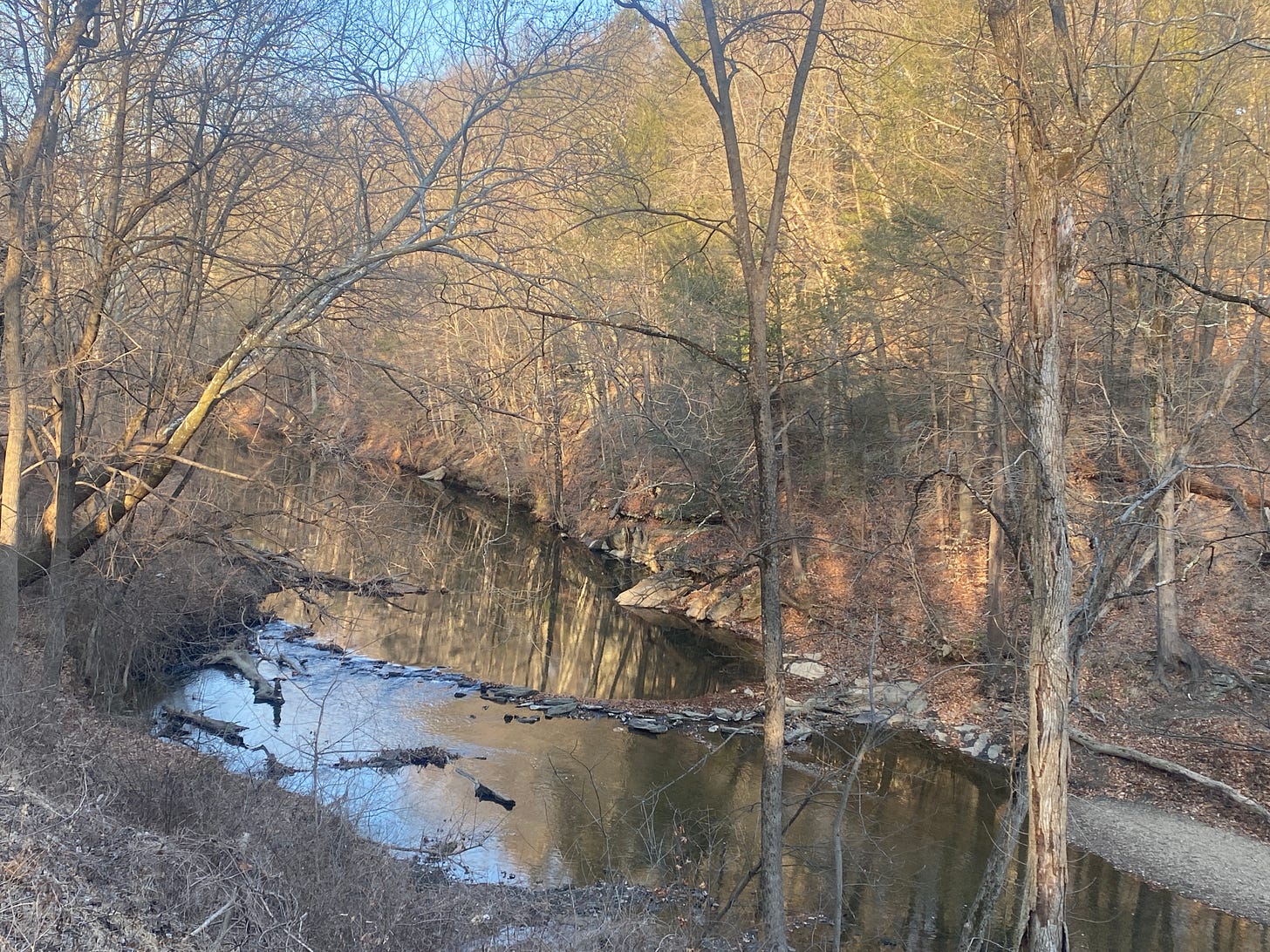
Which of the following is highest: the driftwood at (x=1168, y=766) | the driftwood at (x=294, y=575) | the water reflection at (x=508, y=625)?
the driftwood at (x=294, y=575)

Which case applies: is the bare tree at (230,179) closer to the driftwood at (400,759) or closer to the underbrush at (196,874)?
the underbrush at (196,874)

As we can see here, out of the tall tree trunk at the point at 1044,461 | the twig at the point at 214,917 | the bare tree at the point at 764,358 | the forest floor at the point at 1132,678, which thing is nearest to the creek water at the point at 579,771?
the bare tree at the point at 764,358

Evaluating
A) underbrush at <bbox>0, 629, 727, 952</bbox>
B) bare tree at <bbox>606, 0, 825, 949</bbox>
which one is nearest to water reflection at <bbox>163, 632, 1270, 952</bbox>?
bare tree at <bbox>606, 0, 825, 949</bbox>

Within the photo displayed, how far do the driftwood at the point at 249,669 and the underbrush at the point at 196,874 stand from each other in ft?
17.2

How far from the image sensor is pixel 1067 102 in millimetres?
6172

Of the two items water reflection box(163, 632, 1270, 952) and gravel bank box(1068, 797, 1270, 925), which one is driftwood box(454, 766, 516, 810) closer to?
water reflection box(163, 632, 1270, 952)

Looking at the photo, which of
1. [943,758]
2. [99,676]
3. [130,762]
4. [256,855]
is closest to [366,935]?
[256,855]

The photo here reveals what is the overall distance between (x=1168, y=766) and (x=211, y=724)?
14297 mm

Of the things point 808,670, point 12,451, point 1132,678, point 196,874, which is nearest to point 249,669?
point 12,451

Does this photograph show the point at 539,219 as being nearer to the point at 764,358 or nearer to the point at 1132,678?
the point at 764,358

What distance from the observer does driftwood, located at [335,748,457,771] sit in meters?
12.6

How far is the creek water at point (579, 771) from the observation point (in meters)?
10.2

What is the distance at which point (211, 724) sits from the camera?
13406 mm

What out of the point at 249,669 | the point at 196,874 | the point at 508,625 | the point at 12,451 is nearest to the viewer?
the point at 196,874
